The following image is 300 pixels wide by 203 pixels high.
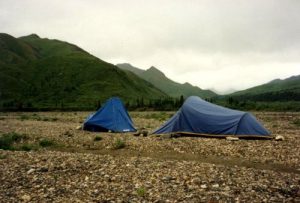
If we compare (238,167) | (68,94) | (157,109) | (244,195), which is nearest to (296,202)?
(244,195)

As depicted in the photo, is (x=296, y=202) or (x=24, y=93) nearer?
(x=296, y=202)

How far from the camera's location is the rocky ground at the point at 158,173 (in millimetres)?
13172

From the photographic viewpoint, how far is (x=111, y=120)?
1316 inches

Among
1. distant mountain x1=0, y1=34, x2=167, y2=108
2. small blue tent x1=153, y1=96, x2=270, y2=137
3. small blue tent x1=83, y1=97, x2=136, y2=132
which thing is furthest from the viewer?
distant mountain x1=0, y1=34, x2=167, y2=108

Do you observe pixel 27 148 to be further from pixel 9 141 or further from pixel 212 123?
pixel 212 123

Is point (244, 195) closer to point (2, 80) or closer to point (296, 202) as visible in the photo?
point (296, 202)

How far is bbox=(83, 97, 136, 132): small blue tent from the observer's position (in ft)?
108

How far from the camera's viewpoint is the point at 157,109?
95.1 meters

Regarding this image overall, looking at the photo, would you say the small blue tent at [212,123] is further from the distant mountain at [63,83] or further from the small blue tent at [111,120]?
the distant mountain at [63,83]

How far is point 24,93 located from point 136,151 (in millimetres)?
119496

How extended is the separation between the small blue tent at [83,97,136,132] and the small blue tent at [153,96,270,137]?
5348 millimetres

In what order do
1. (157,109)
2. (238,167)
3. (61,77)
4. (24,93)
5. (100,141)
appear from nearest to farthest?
(238,167) < (100,141) < (157,109) < (24,93) < (61,77)

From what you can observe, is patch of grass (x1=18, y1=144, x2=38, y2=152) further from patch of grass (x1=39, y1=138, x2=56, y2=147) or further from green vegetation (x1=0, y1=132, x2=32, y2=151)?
patch of grass (x1=39, y1=138, x2=56, y2=147)

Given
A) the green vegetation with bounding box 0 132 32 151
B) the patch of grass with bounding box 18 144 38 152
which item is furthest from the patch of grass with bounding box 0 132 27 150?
the patch of grass with bounding box 18 144 38 152
